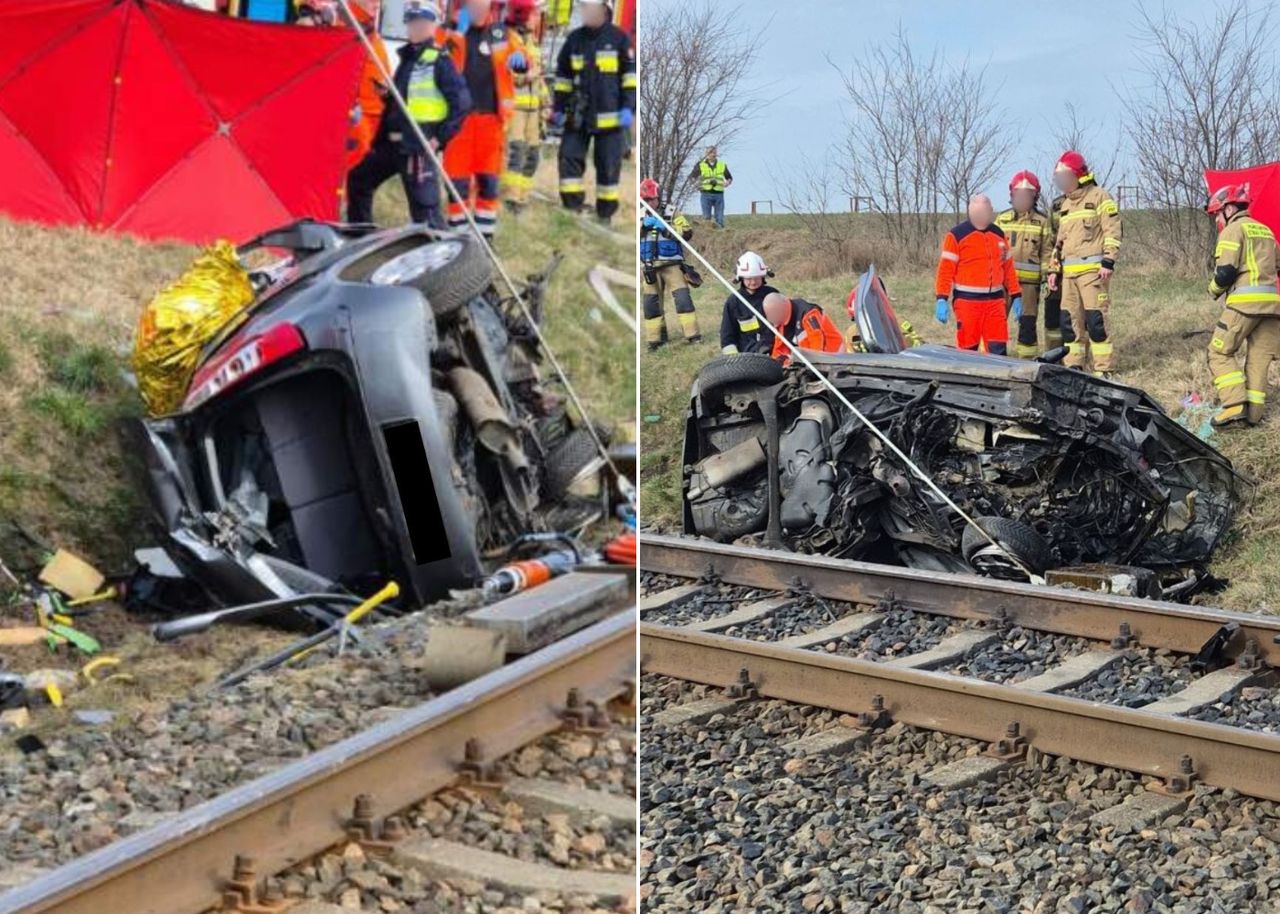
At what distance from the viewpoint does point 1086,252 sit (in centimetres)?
1112

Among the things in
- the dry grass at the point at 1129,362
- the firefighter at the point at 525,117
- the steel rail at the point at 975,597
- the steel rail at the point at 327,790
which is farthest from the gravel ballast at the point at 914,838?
the firefighter at the point at 525,117

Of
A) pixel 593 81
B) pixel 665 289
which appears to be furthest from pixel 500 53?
pixel 665 289

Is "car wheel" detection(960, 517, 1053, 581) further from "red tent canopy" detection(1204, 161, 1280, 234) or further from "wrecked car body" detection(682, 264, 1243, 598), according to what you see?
"red tent canopy" detection(1204, 161, 1280, 234)

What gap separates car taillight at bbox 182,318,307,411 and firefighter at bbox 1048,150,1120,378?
6.12m

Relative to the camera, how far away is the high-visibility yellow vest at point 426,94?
9539 millimetres

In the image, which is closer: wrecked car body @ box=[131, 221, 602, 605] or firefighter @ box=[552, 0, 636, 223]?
wrecked car body @ box=[131, 221, 602, 605]

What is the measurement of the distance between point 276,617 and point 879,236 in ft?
21.3

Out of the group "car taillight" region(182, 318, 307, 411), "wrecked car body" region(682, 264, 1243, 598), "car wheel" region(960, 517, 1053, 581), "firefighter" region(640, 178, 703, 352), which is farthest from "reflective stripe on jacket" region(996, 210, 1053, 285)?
"car taillight" region(182, 318, 307, 411)

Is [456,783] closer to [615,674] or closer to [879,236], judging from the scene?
[615,674]

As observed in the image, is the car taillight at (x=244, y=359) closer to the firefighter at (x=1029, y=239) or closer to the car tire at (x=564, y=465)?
the car tire at (x=564, y=465)

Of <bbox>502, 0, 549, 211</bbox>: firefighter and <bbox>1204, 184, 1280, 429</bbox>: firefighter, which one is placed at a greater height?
<bbox>502, 0, 549, 211</bbox>: firefighter

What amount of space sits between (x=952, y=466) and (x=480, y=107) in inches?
224

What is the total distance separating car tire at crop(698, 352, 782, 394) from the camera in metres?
7.49

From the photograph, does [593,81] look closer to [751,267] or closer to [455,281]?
[751,267]
